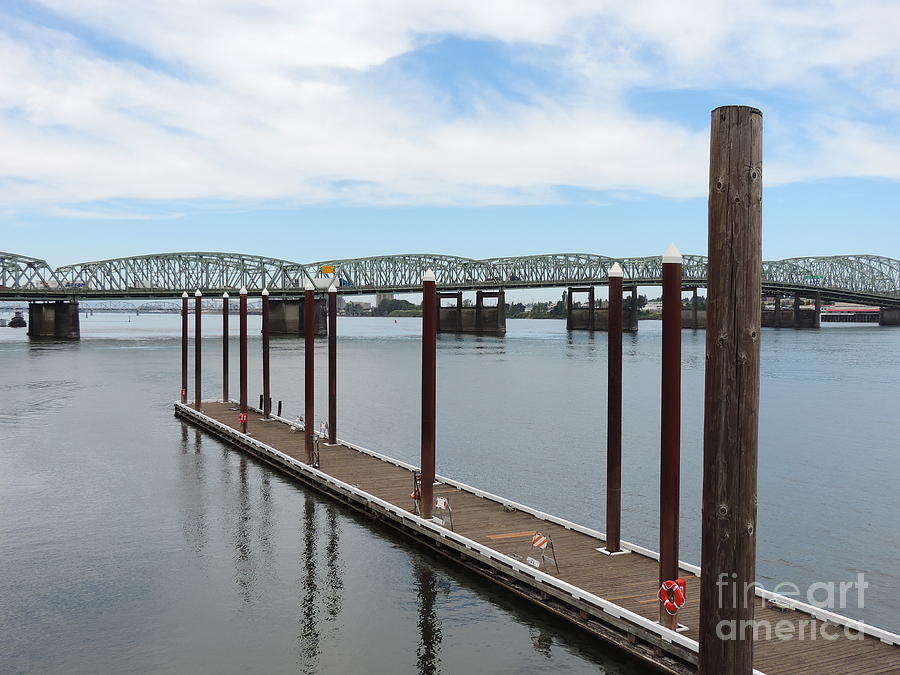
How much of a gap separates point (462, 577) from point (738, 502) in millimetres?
12220

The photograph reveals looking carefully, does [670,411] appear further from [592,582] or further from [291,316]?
[291,316]

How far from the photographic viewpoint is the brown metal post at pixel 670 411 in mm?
15094

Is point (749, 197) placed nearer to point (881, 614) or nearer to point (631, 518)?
point (881, 614)

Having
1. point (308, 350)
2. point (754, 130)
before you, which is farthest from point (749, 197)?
point (308, 350)

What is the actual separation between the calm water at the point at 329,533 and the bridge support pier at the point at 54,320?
109 m

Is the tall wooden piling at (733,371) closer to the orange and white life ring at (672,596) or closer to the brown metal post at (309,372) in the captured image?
the orange and white life ring at (672,596)

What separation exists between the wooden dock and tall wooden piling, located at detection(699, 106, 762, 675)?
5.07m

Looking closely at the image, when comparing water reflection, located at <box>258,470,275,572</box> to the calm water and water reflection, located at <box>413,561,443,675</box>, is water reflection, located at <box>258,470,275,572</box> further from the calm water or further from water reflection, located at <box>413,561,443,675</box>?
water reflection, located at <box>413,561,443,675</box>

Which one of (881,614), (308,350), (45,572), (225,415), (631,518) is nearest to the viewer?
(881,614)

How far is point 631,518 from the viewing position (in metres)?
27.2

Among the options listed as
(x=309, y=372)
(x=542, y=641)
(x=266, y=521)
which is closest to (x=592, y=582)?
(x=542, y=641)

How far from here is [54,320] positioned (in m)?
162

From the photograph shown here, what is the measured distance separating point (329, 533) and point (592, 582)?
9588 millimetres

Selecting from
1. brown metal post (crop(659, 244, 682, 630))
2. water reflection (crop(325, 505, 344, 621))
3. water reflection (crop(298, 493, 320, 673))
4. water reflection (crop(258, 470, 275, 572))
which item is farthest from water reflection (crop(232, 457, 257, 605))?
brown metal post (crop(659, 244, 682, 630))
